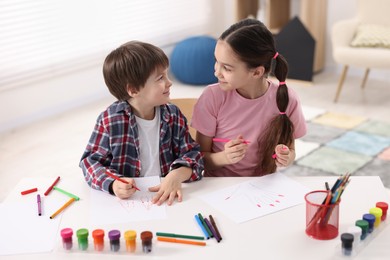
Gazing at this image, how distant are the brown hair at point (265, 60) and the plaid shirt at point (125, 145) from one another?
0.24m

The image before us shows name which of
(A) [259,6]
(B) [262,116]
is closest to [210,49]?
(A) [259,6]


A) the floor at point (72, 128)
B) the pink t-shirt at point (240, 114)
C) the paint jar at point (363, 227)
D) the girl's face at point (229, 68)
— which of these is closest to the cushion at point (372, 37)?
the floor at point (72, 128)

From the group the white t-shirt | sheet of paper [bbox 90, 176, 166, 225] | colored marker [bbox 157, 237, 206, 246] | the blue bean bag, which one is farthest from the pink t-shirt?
the blue bean bag

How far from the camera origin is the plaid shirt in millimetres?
1523

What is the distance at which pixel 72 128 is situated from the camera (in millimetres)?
3742

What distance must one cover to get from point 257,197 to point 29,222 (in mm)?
567

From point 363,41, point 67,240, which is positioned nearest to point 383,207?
point 67,240

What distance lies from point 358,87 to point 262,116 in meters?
2.99

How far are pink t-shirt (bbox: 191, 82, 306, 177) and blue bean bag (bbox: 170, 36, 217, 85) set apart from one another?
9.37 ft

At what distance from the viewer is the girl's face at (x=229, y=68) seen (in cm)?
160

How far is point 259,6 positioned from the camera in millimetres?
5219

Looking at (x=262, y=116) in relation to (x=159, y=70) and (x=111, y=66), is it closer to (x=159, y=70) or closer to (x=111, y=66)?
(x=159, y=70)

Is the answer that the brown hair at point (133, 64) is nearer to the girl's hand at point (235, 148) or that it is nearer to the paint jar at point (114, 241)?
the girl's hand at point (235, 148)

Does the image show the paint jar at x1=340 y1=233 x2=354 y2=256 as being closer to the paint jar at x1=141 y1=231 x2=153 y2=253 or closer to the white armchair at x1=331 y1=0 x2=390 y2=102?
the paint jar at x1=141 y1=231 x2=153 y2=253
